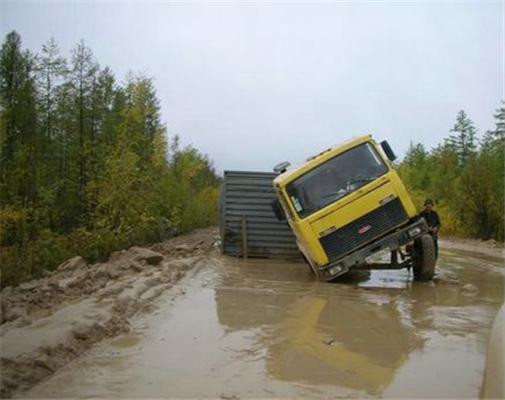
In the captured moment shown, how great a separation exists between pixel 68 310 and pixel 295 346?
2.99 metres

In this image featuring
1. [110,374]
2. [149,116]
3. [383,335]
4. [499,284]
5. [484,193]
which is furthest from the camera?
[484,193]

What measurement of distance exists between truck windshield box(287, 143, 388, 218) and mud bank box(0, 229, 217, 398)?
299cm

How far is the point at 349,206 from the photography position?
432 inches

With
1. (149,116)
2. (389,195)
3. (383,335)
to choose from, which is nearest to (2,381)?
(383,335)

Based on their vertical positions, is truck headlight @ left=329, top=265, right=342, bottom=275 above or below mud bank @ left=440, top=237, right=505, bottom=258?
above

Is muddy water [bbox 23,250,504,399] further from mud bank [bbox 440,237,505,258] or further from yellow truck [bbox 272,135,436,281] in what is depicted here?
mud bank [bbox 440,237,505,258]

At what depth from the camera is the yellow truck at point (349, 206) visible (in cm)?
1099

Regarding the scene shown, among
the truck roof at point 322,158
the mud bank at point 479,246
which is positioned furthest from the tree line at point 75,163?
the mud bank at point 479,246

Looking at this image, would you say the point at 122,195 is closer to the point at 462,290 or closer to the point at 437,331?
the point at 462,290

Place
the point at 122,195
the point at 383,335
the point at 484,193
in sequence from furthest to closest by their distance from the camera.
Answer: the point at 484,193, the point at 122,195, the point at 383,335

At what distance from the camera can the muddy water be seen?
5.28m

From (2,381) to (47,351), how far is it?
0.76m

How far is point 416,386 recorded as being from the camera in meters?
5.34

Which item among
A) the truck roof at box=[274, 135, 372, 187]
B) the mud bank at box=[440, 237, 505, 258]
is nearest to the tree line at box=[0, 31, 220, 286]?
the truck roof at box=[274, 135, 372, 187]
